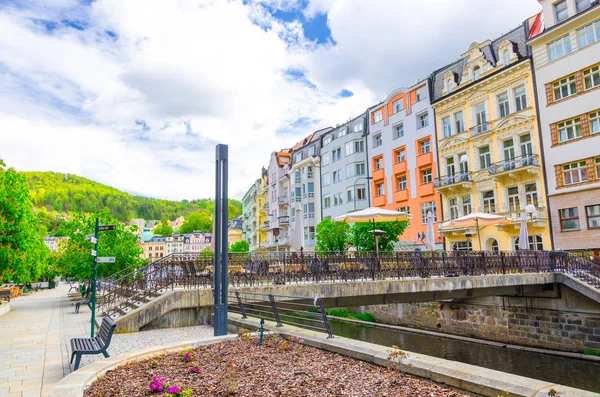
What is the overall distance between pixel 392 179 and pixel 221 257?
3055 centimetres

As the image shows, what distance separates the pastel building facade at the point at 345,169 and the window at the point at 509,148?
14827 mm

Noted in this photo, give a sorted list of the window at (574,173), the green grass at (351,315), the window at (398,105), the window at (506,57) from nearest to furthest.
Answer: the window at (574,173)
the window at (506,57)
the green grass at (351,315)
the window at (398,105)

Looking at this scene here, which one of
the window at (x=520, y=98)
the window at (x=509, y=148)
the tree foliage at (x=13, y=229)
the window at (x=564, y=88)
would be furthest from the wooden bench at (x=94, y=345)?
the window at (x=520, y=98)

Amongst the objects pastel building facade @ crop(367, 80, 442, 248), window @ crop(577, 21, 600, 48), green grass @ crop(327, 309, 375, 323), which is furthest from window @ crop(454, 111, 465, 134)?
green grass @ crop(327, 309, 375, 323)

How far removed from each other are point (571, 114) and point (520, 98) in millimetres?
3794

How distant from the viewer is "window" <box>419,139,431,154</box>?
3559 cm

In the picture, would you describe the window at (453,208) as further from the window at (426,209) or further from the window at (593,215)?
the window at (593,215)

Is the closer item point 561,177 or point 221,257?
point 221,257

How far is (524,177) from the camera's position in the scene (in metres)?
27.6

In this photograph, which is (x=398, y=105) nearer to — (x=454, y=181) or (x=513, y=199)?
(x=454, y=181)

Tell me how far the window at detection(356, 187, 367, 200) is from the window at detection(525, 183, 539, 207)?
55.1 feet

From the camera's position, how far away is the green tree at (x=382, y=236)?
2638 cm

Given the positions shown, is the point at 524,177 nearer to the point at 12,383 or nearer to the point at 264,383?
the point at 264,383

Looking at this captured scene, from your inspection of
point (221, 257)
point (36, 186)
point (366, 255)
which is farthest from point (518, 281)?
point (36, 186)
